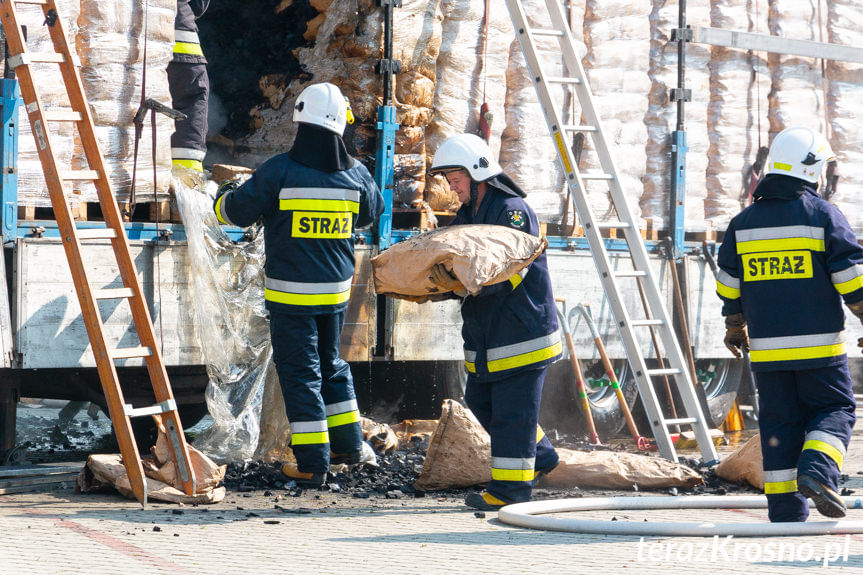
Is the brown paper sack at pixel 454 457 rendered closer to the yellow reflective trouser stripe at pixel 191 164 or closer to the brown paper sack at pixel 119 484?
the brown paper sack at pixel 119 484

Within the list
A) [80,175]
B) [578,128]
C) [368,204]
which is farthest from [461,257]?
[578,128]

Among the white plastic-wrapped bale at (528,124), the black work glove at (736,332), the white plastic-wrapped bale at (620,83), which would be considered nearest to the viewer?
the black work glove at (736,332)

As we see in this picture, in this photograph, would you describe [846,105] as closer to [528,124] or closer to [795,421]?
[528,124]

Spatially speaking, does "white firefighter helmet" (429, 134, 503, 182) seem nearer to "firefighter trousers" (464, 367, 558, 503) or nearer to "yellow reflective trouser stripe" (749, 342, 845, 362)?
"firefighter trousers" (464, 367, 558, 503)

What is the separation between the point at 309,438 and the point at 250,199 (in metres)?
1.20

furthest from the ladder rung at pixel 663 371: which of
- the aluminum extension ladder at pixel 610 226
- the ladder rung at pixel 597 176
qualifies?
the ladder rung at pixel 597 176

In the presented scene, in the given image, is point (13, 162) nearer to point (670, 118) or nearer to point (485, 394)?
point (485, 394)

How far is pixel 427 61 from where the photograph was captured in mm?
7238

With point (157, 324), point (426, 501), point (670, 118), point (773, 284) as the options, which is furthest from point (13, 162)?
point (670, 118)

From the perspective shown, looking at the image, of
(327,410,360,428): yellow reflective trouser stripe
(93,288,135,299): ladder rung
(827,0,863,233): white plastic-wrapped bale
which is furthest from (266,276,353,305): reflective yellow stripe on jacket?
(827,0,863,233): white plastic-wrapped bale

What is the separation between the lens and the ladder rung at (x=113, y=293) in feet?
17.5

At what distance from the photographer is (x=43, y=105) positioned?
582 centimetres

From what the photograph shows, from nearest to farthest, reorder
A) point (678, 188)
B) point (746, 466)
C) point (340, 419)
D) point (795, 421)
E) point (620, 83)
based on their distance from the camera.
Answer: point (795, 421) → point (340, 419) → point (746, 466) → point (620, 83) → point (678, 188)

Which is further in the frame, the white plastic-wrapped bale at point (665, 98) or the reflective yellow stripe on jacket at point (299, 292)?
the white plastic-wrapped bale at point (665, 98)
